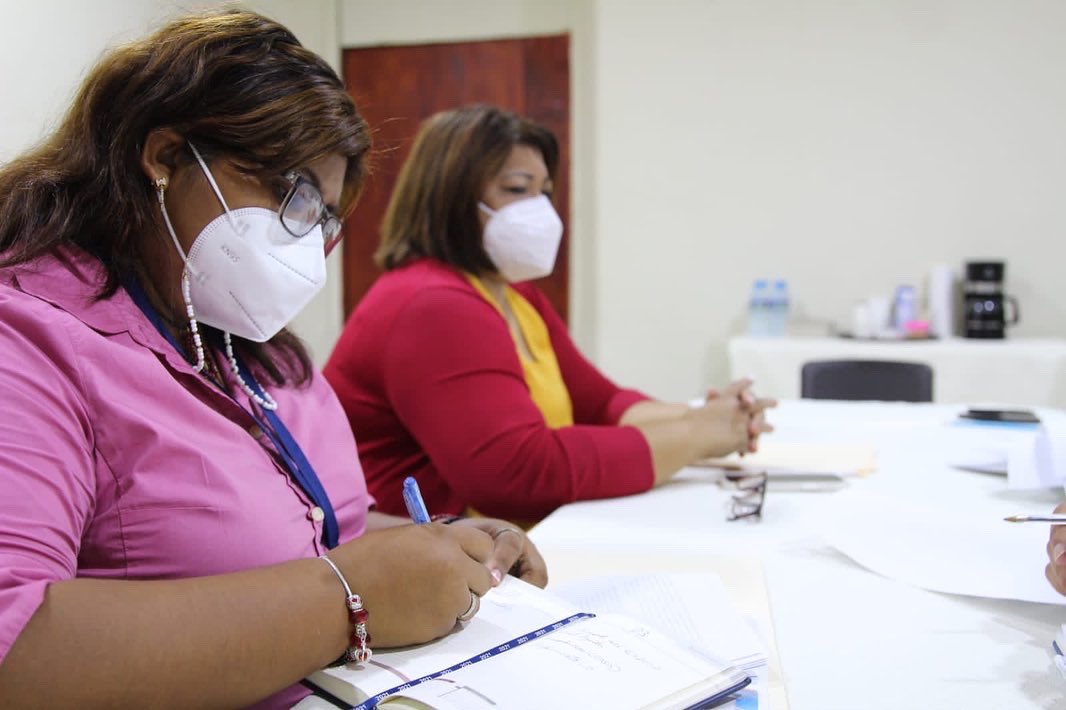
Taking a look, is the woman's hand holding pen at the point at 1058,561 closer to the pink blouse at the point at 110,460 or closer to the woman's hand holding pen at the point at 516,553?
the woman's hand holding pen at the point at 516,553

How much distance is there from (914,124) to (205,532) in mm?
3651

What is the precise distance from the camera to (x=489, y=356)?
5.02 ft

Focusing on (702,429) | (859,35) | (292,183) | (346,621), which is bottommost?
(702,429)

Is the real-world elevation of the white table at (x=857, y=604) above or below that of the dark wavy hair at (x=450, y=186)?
below

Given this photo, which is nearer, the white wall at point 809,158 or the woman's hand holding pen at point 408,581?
the woman's hand holding pen at point 408,581

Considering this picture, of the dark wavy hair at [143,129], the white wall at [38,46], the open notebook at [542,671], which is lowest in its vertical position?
the open notebook at [542,671]

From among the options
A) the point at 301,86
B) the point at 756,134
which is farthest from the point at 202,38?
the point at 756,134

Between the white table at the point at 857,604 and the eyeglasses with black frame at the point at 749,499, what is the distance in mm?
19

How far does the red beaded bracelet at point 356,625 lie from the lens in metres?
0.75

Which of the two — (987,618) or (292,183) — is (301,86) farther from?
(987,618)

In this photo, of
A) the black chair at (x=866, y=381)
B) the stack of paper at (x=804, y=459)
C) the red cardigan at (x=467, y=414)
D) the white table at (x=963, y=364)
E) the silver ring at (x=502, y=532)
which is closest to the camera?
the silver ring at (x=502, y=532)

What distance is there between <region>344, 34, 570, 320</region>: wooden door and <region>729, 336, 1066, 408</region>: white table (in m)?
1.08

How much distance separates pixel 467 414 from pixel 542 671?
31.7 inches

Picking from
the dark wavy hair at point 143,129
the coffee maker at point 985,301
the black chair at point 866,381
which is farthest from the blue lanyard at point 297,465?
the coffee maker at point 985,301
